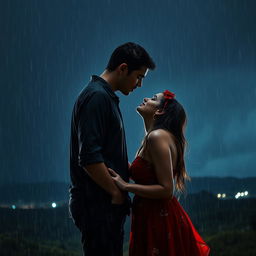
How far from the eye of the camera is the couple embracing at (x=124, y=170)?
244 centimetres

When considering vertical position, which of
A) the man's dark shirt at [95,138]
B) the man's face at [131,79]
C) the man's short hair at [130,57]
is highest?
the man's short hair at [130,57]

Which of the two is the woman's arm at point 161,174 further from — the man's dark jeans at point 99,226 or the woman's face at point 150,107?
the woman's face at point 150,107

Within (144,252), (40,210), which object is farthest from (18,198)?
(144,252)

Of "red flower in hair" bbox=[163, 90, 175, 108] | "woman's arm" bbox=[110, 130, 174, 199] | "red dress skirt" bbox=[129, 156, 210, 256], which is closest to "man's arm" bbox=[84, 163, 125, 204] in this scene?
"woman's arm" bbox=[110, 130, 174, 199]

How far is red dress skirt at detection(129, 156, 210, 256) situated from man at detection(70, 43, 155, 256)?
0.90ft

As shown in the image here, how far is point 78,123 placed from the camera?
8.18ft

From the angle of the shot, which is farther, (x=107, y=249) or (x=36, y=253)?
(x=36, y=253)

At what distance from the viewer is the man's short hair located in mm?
2625

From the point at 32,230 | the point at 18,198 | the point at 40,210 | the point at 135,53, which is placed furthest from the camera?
the point at 18,198

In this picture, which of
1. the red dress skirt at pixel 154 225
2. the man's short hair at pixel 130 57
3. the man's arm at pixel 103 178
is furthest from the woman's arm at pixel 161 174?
the man's short hair at pixel 130 57

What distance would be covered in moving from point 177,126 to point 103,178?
2.56 ft

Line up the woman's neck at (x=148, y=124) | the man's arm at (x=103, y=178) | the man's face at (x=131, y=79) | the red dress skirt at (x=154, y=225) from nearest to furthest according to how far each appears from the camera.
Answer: the man's arm at (x=103, y=178), the man's face at (x=131, y=79), the red dress skirt at (x=154, y=225), the woman's neck at (x=148, y=124)

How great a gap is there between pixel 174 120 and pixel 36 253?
1126 inches

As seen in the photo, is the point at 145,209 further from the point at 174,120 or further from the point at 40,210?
the point at 40,210
